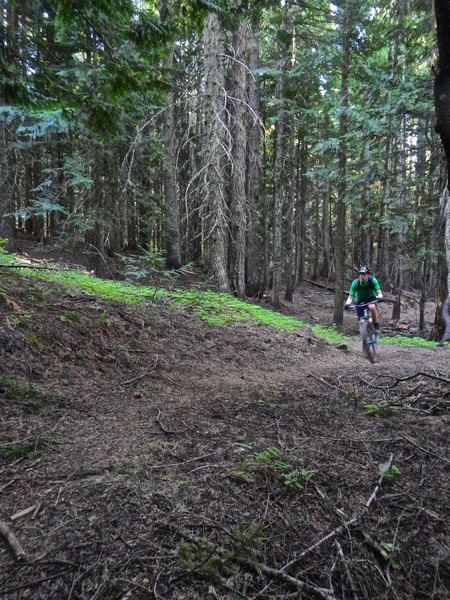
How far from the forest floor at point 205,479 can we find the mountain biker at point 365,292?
3.62 m

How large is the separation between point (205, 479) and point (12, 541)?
3.71ft

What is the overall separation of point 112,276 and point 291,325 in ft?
20.0

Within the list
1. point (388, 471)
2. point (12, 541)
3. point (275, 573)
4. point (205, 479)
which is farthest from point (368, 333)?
point (12, 541)

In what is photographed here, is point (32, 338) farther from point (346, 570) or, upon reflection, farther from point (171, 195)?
point (171, 195)

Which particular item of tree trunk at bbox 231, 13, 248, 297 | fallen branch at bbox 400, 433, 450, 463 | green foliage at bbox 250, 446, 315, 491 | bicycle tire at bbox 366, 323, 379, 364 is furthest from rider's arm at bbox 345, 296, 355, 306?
green foliage at bbox 250, 446, 315, 491

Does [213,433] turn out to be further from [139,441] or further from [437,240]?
[437,240]

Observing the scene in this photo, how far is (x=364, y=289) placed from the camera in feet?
29.3

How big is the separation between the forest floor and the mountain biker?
362 centimetres

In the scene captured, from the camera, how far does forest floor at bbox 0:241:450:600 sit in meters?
1.79

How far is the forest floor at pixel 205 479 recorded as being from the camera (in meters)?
1.79

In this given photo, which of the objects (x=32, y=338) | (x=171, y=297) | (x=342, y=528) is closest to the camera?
(x=342, y=528)

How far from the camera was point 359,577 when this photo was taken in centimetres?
182

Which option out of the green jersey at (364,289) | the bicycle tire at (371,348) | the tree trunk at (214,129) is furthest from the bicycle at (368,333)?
the tree trunk at (214,129)

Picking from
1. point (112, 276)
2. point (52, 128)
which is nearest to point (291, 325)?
point (112, 276)
